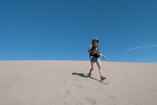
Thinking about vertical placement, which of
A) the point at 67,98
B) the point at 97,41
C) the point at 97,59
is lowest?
the point at 67,98

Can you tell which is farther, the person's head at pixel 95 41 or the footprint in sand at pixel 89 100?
the person's head at pixel 95 41

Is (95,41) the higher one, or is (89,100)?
(95,41)

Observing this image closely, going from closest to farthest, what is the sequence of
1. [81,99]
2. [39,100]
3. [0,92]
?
[39,100] → [81,99] → [0,92]

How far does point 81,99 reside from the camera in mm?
1908

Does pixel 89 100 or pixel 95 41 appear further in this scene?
pixel 95 41

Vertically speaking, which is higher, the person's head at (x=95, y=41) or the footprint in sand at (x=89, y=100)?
the person's head at (x=95, y=41)

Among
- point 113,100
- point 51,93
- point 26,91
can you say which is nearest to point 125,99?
point 113,100

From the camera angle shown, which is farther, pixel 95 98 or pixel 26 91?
→ pixel 26 91

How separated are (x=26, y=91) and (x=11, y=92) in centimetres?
30

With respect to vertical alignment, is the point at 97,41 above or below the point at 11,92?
above

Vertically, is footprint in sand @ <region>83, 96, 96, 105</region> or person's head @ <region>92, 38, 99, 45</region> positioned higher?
person's head @ <region>92, 38, 99, 45</region>

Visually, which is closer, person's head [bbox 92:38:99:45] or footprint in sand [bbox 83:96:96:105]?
footprint in sand [bbox 83:96:96:105]

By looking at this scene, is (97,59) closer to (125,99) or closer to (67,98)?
(125,99)

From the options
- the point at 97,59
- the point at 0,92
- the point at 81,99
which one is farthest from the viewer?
the point at 97,59
